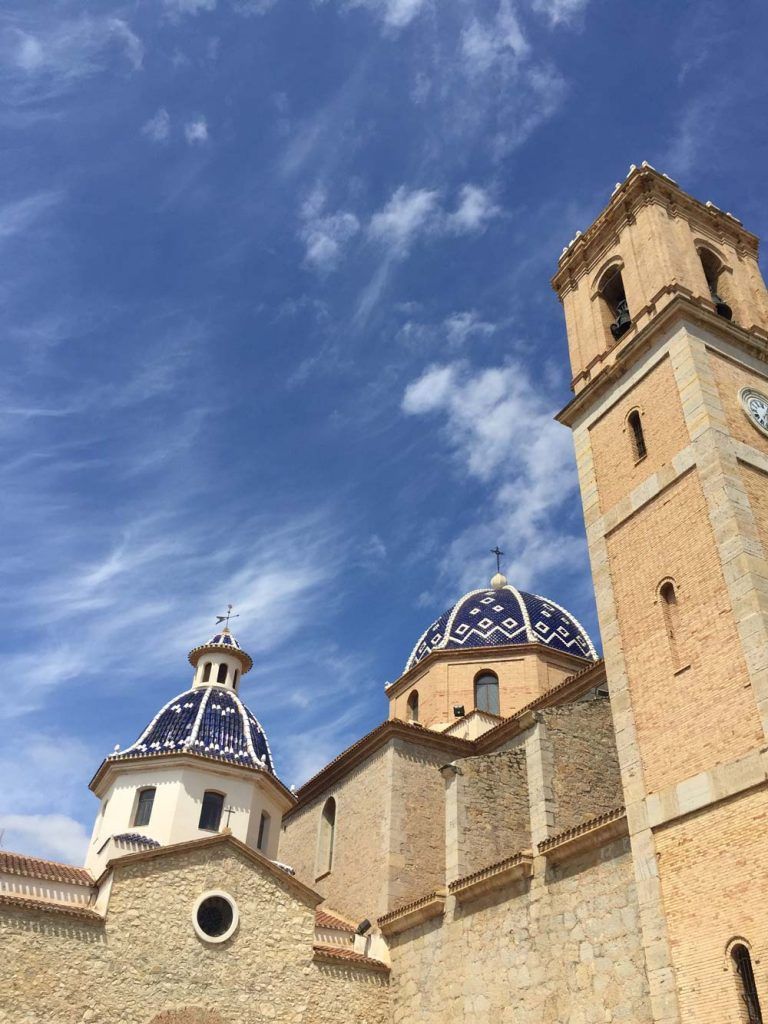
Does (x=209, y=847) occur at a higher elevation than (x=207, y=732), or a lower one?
lower

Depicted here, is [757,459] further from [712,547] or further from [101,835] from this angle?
[101,835]

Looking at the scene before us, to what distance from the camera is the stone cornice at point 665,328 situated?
13.6m

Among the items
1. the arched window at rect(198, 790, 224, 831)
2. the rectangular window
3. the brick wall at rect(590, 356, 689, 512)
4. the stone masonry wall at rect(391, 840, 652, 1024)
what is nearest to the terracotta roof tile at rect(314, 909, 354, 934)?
the stone masonry wall at rect(391, 840, 652, 1024)

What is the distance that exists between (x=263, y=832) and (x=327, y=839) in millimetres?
2196

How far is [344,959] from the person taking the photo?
1441 centimetres

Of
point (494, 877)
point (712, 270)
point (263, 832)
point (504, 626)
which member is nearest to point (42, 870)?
point (263, 832)

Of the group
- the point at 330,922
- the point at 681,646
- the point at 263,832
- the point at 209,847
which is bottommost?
the point at 330,922

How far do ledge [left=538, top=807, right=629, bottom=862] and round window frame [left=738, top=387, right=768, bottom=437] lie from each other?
585 centimetres

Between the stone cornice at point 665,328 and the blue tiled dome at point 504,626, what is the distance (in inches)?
381

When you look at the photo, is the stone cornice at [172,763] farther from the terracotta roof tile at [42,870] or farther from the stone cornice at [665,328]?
the stone cornice at [665,328]

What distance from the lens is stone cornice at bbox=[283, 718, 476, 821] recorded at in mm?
17906

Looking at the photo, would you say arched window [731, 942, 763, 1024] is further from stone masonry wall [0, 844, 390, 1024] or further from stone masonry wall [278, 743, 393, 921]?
stone masonry wall [278, 743, 393, 921]

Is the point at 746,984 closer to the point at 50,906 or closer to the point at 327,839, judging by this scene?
the point at 50,906

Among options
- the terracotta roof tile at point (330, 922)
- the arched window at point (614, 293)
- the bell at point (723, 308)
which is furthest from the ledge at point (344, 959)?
the bell at point (723, 308)
